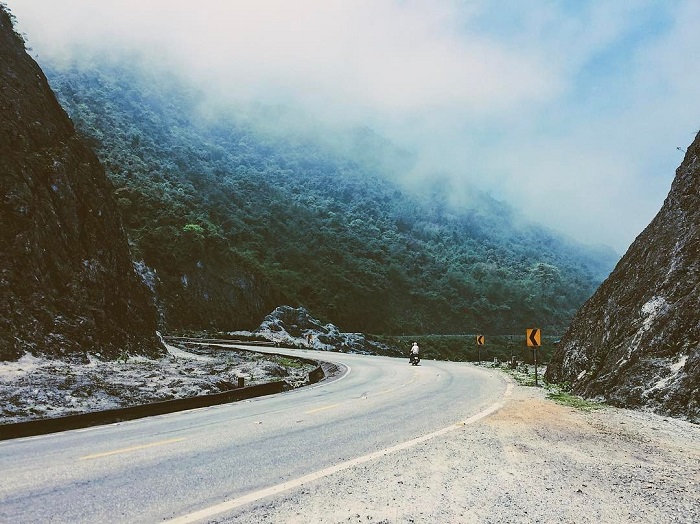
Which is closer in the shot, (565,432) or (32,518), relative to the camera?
(32,518)

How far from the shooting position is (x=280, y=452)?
7.29 metres

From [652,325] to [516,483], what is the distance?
33.6ft

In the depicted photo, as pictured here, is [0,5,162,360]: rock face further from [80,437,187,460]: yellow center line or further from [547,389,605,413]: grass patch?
[547,389,605,413]: grass patch

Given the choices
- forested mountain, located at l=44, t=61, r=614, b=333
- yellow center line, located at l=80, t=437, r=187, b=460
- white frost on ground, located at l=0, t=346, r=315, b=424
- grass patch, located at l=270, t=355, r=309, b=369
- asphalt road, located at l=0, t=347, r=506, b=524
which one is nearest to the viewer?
asphalt road, located at l=0, t=347, r=506, b=524

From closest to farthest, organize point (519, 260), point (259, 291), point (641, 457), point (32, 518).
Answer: point (32, 518) → point (641, 457) → point (259, 291) → point (519, 260)

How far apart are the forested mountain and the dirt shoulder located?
166 feet

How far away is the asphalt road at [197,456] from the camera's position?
4887 mm

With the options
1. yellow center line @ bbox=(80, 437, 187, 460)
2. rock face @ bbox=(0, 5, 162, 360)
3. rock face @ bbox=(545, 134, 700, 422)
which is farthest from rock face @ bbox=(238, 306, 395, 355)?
yellow center line @ bbox=(80, 437, 187, 460)

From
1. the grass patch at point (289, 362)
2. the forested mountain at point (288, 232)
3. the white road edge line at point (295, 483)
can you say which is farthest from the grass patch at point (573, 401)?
the forested mountain at point (288, 232)

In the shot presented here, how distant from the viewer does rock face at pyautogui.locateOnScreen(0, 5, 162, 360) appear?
64.8 ft

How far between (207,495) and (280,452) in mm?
2205

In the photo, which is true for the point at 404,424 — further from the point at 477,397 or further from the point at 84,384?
the point at 84,384

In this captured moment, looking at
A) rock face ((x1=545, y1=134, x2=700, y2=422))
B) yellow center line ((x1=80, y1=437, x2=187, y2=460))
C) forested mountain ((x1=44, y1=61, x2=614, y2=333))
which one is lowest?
yellow center line ((x1=80, y1=437, x2=187, y2=460))

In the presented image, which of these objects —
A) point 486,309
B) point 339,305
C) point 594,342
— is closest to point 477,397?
point 594,342
